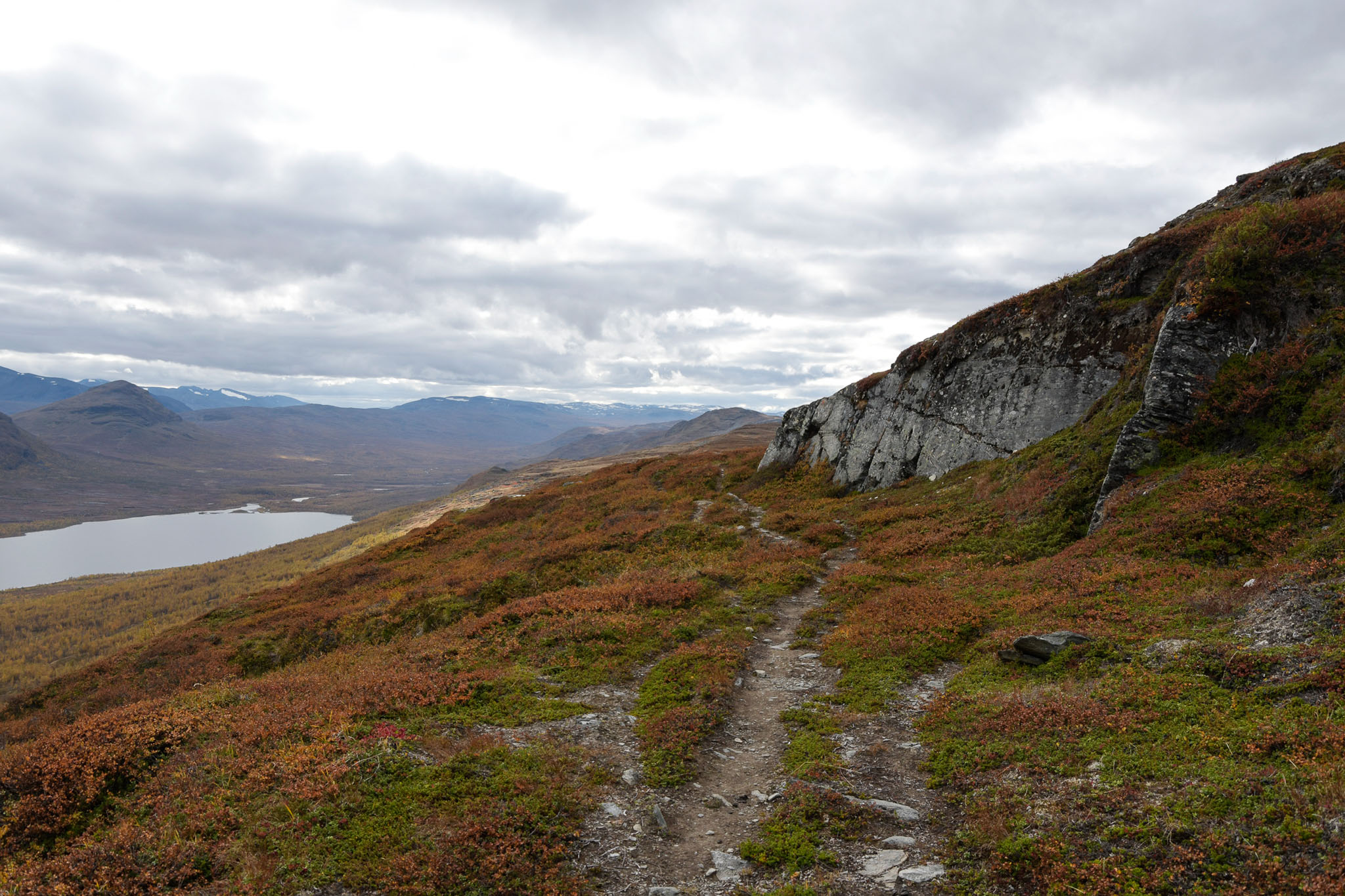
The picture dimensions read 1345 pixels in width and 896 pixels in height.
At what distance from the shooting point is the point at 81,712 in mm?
24531

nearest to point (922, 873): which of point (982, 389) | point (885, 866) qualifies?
point (885, 866)

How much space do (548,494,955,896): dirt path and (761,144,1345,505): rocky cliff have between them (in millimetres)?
14409

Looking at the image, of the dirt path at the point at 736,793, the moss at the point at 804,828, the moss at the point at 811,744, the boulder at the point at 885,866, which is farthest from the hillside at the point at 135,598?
the boulder at the point at 885,866

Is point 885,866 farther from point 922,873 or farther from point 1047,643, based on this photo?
point 1047,643

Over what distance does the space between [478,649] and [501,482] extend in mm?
184140

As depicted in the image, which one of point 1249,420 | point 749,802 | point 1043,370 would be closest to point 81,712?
point 749,802

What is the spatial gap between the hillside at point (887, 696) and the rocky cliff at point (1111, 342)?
0.17 m

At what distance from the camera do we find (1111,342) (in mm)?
29859

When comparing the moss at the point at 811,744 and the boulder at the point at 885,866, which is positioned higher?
the boulder at the point at 885,866

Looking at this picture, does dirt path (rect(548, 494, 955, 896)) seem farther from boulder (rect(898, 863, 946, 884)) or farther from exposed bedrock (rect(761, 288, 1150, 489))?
exposed bedrock (rect(761, 288, 1150, 489))

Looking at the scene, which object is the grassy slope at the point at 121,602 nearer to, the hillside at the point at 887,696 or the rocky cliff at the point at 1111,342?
the hillside at the point at 887,696

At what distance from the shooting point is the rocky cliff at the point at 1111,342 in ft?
69.3

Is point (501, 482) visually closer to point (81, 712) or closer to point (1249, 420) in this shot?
point (81, 712)

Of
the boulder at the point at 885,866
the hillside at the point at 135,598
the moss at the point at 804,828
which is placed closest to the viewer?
the boulder at the point at 885,866
